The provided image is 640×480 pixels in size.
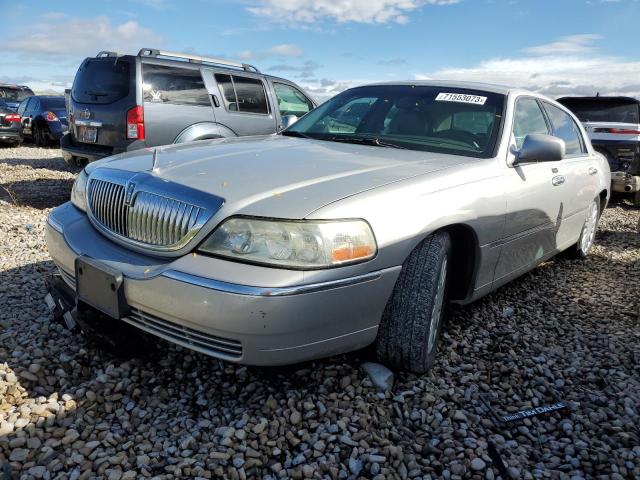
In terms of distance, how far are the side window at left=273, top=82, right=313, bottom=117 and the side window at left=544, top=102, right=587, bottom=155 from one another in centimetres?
454

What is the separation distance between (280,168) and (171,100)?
14.8 ft

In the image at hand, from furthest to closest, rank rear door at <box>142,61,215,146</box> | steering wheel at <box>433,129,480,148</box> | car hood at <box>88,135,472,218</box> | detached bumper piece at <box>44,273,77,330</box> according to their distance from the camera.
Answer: rear door at <box>142,61,215,146</box>
steering wheel at <box>433,129,480,148</box>
detached bumper piece at <box>44,273,77,330</box>
car hood at <box>88,135,472,218</box>

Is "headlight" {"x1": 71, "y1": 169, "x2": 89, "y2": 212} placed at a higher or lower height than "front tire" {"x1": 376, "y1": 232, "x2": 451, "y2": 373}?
higher

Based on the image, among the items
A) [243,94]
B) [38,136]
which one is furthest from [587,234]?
[38,136]

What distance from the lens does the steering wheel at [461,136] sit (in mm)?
3225

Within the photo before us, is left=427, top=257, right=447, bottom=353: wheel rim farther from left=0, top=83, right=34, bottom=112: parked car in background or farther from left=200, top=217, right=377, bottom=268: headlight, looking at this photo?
left=0, top=83, right=34, bottom=112: parked car in background

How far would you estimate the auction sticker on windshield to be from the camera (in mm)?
3451

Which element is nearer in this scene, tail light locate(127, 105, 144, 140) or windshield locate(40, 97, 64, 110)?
tail light locate(127, 105, 144, 140)

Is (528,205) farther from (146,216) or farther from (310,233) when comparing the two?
(146,216)

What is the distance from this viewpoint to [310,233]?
208cm

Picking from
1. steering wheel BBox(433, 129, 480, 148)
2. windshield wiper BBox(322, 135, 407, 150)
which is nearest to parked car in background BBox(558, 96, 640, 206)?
steering wheel BBox(433, 129, 480, 148)

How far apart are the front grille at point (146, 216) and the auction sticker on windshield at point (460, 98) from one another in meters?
2.05

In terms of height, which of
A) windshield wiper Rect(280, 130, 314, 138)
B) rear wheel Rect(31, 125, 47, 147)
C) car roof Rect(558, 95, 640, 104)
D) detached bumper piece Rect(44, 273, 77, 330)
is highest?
car roof Rect(558, 95, 640, 104)

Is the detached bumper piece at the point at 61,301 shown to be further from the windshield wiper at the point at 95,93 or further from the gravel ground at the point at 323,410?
the windshield wiper at the point at 95,93
